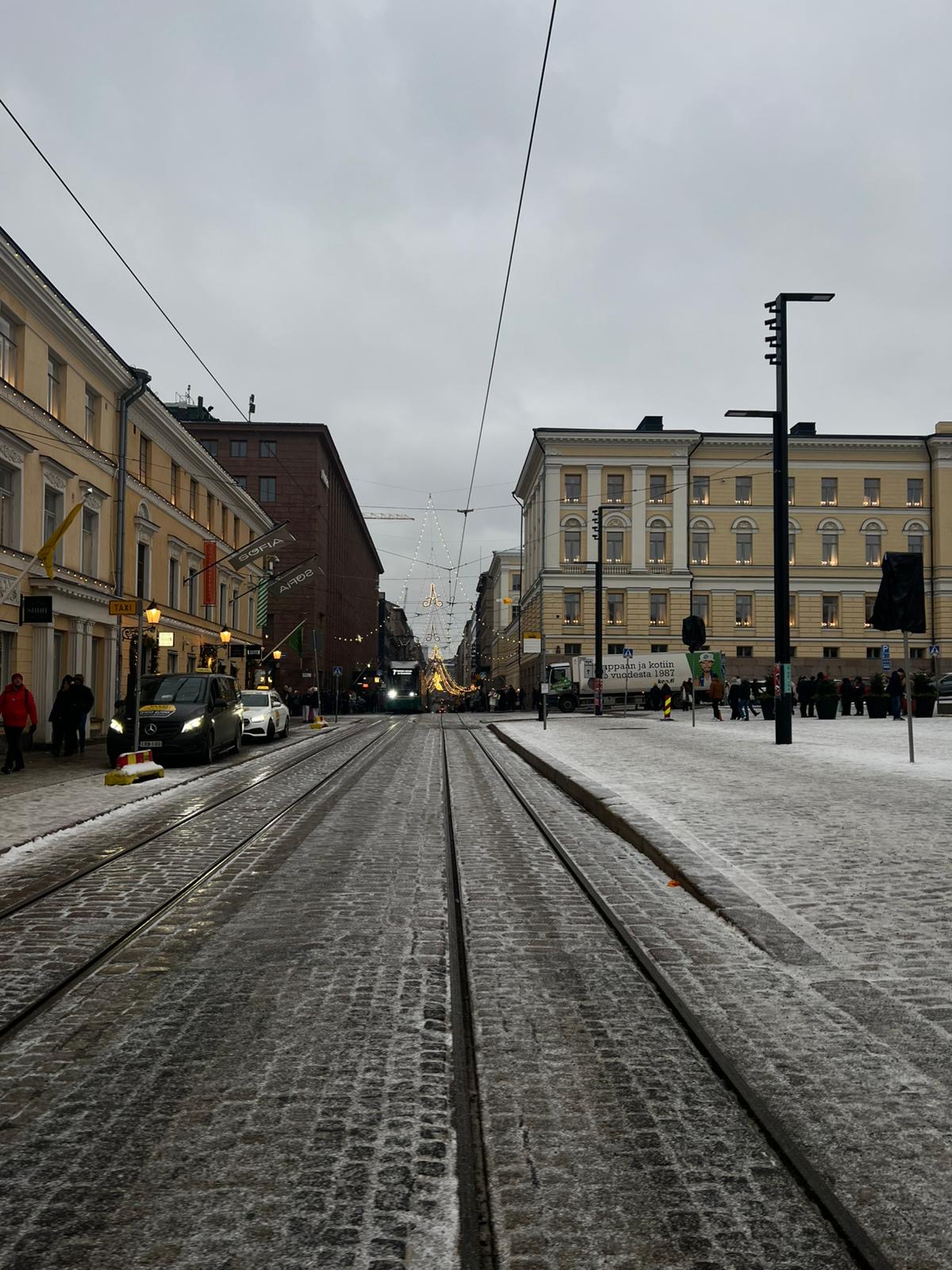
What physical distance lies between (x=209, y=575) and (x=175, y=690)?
74.9 ft

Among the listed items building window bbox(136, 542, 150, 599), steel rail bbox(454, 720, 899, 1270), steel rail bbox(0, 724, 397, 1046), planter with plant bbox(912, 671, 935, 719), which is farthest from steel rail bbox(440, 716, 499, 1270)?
planter with plant bbox(912, 671, 935, 719)

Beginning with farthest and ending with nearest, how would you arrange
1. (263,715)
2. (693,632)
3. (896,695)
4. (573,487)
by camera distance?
1. (573,487)
2. (896,695)
3. (693,632)
4. (263,715)

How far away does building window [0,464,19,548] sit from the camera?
22.3 meters

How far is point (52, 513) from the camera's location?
82.6 ft

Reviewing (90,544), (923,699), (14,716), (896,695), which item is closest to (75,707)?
(14,716)

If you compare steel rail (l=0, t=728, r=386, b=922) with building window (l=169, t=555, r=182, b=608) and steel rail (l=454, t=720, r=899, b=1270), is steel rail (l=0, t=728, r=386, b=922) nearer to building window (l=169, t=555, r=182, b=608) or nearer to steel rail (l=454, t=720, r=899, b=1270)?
steel rail (l=454, t=720, r=899, b=1270)

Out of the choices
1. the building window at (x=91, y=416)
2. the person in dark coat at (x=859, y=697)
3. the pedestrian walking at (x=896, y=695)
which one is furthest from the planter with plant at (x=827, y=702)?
the building window at (x=91, y=416)

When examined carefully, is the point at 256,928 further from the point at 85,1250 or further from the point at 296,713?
the point at 296,713

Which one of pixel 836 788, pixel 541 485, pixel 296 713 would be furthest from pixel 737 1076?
pixel 541 485

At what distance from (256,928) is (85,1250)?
11.9 feet

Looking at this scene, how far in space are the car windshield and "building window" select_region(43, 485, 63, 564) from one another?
5938 millimetres

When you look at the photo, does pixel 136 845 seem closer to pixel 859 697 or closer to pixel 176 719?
pixel 176 719

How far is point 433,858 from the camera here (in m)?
8.81

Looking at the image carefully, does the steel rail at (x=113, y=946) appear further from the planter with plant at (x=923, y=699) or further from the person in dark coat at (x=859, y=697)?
the person in dark coat at (x=859, y=697)
